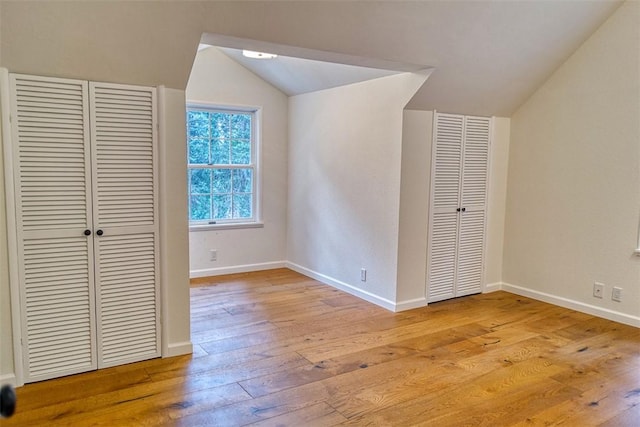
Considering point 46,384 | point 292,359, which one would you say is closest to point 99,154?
point 46,384

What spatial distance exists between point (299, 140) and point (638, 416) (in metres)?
3.88

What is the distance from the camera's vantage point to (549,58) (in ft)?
12.4

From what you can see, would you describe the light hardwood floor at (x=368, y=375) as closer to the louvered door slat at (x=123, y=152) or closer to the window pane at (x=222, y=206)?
the louvered door slat at (x=123, y=152)

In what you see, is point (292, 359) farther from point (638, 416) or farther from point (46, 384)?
point (638, 416)

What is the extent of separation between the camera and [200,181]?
4926 mm

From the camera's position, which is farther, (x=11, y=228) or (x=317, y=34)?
(x=317, y=34)

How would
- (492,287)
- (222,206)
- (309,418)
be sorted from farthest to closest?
1. (222,206)
2. (492,287)
3. (309,418)

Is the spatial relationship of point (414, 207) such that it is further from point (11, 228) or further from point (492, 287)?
point (11, 228)

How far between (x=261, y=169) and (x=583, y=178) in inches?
128

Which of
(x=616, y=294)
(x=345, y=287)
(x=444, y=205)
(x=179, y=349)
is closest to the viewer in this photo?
(x=179, y=349)

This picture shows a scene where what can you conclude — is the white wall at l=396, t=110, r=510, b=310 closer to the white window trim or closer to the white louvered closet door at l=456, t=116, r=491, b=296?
the white louvered closet door at l=456, t=116, r=491, b=296

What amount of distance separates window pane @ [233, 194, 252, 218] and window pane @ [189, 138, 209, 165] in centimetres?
56

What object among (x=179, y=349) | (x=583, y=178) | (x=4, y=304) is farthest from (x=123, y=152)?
(x=583, y=178)

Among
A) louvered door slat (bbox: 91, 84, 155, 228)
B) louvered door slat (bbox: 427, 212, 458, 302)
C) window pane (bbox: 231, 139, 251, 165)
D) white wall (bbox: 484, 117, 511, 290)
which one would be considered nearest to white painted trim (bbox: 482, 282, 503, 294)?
white wall (bbox: 484, 117, 511, 290)
